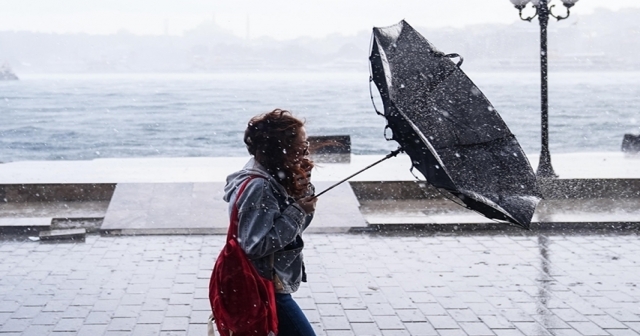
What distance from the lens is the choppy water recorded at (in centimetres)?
6181

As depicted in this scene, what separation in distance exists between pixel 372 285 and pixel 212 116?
78812mm

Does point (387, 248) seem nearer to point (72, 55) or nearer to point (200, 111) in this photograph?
point (200, 111)

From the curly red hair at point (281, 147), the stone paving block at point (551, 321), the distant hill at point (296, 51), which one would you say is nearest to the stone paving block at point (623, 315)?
the stone paving block at point (551, 321)

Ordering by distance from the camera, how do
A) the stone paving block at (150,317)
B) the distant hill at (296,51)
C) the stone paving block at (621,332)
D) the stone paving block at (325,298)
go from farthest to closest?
the distant hill at (296,51), the stone paving block at (325,298), the stone paving block at (150,317), the stone paving block at (621,332)

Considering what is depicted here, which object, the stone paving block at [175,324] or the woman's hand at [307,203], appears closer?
the woman's hand at [307,203]

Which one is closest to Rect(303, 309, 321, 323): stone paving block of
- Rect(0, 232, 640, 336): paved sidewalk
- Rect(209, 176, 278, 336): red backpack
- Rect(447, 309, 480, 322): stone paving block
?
Rect(0, 232, 640, 336): paved sidewalk

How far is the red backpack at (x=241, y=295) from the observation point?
125 inches

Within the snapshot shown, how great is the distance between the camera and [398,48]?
12.1 ft

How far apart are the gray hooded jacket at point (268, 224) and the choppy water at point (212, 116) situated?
1731 inches

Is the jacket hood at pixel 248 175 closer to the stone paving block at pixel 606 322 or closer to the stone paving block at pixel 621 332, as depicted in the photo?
the stone paving block at pixel 621 332

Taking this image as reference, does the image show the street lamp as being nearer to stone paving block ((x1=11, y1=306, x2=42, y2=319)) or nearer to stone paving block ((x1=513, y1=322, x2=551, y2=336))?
stone paving block ((x1=513, y1=322, x2=551, y2=336))

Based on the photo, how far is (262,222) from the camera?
3158mm

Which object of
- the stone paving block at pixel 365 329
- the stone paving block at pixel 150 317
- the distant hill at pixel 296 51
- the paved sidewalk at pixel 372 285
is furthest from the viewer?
the distant hill at pixel 296 51

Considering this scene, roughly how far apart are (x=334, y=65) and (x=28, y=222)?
6778 inches
